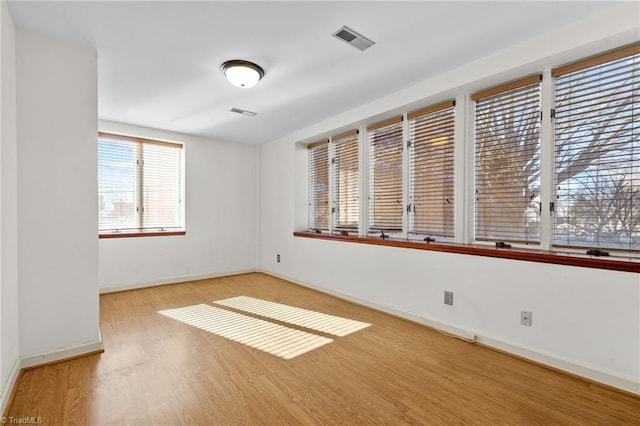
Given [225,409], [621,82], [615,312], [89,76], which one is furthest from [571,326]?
[89,76]

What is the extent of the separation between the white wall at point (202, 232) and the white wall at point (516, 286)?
90.3 inches

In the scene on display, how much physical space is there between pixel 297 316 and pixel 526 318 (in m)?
2.24

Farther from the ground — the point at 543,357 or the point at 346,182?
the point at 346,182

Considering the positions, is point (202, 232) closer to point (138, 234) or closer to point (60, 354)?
point (138, 234)

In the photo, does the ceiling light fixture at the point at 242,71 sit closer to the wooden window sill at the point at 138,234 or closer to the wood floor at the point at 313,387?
the wood floor at the point at 313,387

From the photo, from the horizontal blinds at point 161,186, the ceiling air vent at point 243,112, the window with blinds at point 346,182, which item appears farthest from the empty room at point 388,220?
the horizontal blinds at point 161,186

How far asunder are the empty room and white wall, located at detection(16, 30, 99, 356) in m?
0.01

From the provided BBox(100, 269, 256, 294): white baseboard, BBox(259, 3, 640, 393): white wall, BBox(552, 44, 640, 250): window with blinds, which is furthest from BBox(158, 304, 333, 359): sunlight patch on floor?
BBox(552, 44, 640, 250): window with blinds

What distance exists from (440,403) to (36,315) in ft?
9.88

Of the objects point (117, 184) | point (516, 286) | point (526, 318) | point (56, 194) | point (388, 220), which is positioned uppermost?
point (117, 184)

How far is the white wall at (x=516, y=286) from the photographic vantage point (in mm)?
2129

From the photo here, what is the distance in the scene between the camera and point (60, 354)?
2.48m

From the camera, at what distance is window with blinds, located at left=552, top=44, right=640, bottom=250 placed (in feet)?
7.29

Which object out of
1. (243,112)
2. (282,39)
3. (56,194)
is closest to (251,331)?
(56,194)
